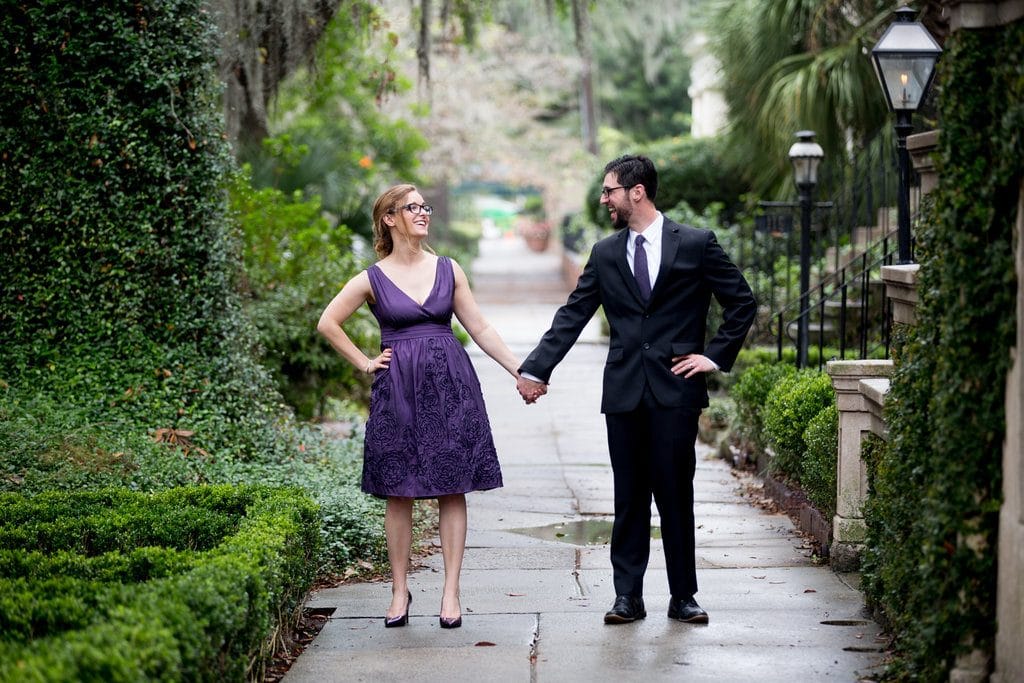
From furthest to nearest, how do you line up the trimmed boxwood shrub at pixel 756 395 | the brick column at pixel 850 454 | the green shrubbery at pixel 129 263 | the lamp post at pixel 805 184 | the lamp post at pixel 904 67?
the lamp post at pixel 805 184 < the trimmed boxwood shrub at pixel 756 395 < the green shrubbery at pixel 129 263 < the lamp post at pixel 904 67 < the brick column at pixel 850 454

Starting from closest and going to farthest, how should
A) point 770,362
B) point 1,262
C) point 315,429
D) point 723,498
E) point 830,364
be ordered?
point 830,364 → point 1,262 → point 723,498 → point 315,429 → point 770,362

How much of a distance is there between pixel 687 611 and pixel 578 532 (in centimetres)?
232

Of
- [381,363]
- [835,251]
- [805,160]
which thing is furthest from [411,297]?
[835,251]

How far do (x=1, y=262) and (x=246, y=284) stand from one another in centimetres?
240

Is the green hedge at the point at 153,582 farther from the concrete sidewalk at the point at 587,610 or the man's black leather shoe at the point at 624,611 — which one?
the man's black leather shoe at the point at 624,611

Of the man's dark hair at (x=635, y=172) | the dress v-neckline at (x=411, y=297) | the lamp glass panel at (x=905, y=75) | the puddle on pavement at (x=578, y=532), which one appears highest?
the lamp glass panel at (x=905, y=75)

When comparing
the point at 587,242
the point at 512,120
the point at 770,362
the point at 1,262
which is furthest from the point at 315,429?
the point at 512,120

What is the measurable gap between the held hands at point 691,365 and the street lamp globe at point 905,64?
290 cm

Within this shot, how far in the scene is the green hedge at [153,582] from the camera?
329 cm

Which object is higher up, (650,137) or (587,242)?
(650,137)

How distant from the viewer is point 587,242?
1046 inches

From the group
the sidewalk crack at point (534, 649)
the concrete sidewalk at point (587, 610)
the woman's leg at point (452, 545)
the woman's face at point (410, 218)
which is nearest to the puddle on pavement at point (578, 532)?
the concrete sidewalk at point (587, 610)

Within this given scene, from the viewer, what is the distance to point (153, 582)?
400 cm

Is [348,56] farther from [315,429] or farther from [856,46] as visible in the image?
[315,429]
